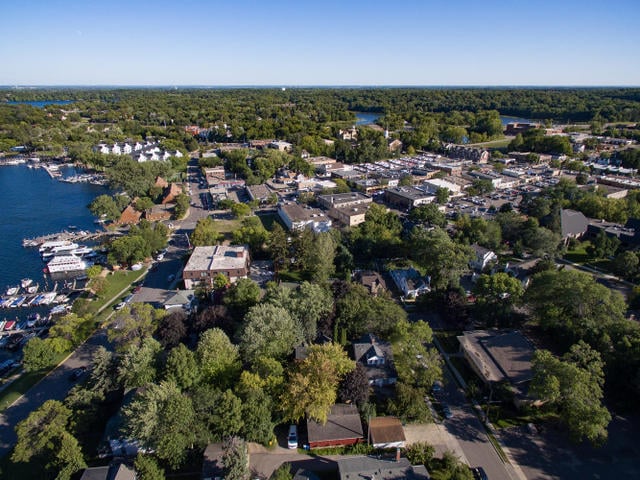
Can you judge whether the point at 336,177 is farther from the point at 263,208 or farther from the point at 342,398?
the point at 342,398

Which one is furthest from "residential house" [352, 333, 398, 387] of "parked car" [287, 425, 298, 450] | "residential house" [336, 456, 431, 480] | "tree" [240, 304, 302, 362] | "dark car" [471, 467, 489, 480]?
"dark car" [471, 467, 489, 480]

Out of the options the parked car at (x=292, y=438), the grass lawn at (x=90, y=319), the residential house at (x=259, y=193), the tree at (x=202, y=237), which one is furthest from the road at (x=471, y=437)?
the residential house at (x=259, y=193)

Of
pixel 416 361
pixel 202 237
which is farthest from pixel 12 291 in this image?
pixel 416 361

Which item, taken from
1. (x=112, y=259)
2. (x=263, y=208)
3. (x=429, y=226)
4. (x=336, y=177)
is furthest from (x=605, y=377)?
(x=336, y=177)

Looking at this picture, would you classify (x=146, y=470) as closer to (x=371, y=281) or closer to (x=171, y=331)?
(x=171, y=331)

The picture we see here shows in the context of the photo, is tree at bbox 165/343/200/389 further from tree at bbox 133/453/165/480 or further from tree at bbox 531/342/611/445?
tree at bbox 531/342/611/445

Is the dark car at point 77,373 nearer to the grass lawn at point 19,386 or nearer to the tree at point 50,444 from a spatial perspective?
the grass lawn at point 19,386
